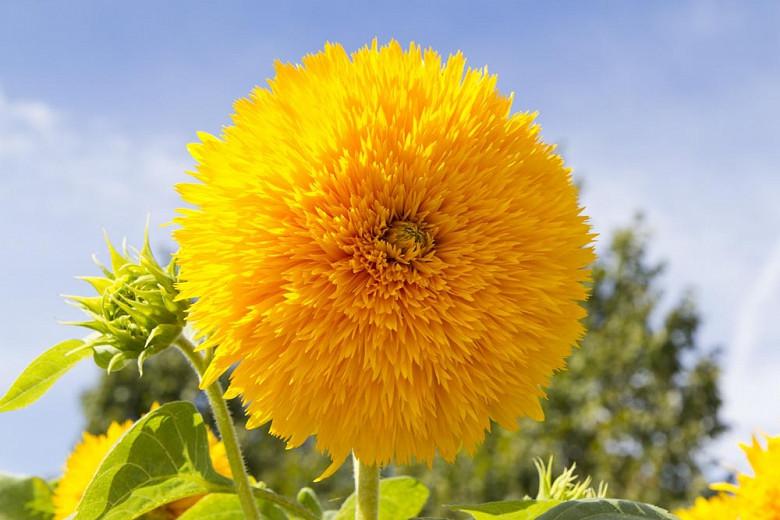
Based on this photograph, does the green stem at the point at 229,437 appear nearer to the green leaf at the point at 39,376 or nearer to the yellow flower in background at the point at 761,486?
the green leaf at the point at 39,376

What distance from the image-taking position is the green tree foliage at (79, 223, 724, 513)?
59.4ft

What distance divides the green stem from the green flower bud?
0.04 m

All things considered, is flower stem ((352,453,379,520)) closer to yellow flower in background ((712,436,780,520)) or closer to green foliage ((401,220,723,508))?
yellow flower in background ((712,436,780,520))

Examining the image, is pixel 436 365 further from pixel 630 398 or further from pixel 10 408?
pixel 630 398

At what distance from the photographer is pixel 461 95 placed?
1278mm

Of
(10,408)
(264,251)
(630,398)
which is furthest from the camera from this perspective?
(630,398)

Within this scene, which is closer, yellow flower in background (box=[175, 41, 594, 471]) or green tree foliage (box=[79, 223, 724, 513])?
yellow flower in background (box=[175, 41, 594, 471])

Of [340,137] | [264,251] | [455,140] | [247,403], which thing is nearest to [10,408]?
[247,403]

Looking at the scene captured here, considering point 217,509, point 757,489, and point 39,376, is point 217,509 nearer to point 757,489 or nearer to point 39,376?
point 39,376

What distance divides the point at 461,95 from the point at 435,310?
31 cm

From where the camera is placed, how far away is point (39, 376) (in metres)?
1.48

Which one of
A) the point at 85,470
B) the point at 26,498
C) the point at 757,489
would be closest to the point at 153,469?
the point at 85,470

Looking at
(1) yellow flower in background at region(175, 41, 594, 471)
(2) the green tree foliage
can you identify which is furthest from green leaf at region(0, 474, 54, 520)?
(2) the green tree foliage

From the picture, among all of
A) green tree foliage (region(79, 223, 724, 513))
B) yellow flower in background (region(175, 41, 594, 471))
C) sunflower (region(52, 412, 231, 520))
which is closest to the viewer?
yellow flower in background (region(175, 41, 594, 471))
